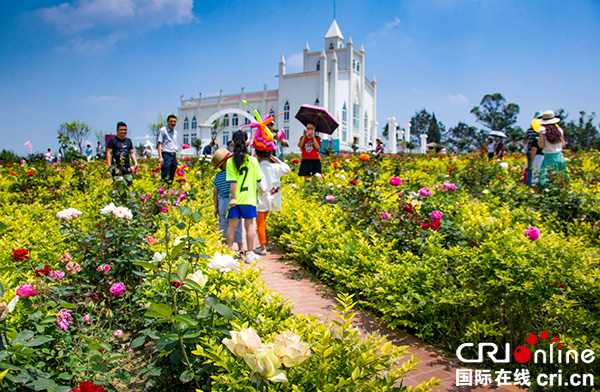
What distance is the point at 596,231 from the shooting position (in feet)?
15.1

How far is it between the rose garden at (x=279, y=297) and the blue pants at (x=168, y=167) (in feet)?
6.95

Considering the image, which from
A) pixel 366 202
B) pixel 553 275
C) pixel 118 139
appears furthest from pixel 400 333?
pixel 118 139

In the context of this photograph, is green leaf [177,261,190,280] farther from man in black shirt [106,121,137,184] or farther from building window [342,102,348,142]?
building window [342,102,348,142]

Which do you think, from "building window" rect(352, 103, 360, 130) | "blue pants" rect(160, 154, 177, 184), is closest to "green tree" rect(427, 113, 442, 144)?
"building window" rect(352, 103, 360, 130)

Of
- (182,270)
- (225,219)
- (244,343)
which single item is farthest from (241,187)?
(244,343)

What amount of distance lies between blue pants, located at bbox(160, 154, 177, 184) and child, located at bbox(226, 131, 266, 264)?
3.07 meters

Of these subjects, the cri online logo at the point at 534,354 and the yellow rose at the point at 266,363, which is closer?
the yellow rose at the point at 266,363

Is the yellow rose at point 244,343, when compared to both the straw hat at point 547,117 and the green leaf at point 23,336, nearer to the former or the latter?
the green leaf at point 23,336

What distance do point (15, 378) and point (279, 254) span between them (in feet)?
12.0

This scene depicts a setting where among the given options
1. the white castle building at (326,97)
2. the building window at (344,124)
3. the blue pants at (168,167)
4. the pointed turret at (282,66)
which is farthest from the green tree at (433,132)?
the blue pants at (168,167)

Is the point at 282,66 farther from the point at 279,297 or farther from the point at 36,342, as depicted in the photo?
the point at 36,342

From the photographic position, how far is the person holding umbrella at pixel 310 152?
25.2 feet

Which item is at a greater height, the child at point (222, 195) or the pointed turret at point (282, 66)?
the pointed turret at point (282, 66)

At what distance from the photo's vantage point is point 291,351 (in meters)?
1.41
